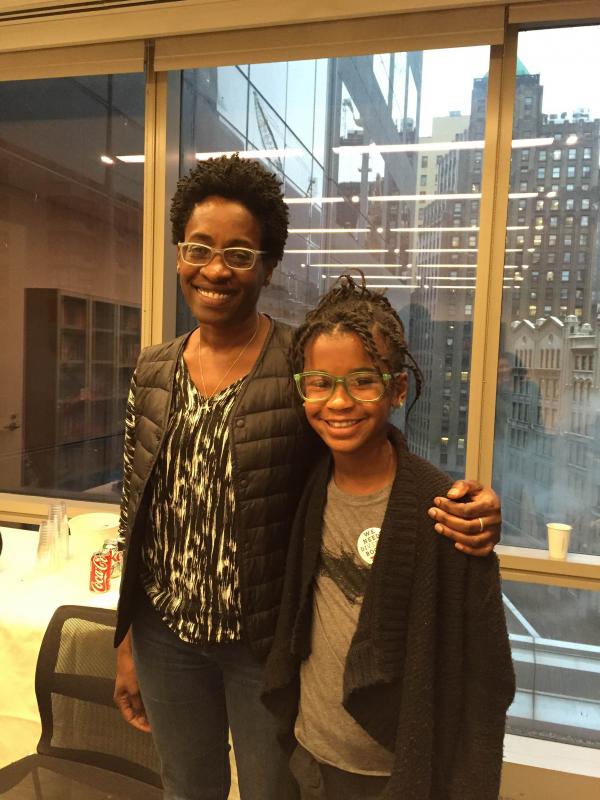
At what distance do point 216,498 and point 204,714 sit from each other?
0.43 meters

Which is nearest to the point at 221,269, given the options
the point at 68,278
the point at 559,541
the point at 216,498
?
the point at 216,498

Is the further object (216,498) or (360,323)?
(216,498)

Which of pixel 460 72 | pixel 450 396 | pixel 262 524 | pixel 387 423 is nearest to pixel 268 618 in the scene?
pixel 262 524

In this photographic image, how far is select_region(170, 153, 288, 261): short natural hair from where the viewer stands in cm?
105

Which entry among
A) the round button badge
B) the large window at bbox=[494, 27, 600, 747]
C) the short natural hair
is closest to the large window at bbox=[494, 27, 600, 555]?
the large window at bbox=[494, 27, 600, 747]

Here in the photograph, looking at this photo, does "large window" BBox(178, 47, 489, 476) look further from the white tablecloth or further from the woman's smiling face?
the white tablecloth

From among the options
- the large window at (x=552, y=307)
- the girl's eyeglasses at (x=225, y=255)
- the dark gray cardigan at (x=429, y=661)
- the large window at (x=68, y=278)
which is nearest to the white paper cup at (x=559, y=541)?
the large window at (x=552, y=307)

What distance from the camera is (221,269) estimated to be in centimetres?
103

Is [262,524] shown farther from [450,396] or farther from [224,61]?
[224,61]

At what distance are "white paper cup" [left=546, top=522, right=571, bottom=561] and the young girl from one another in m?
1.37

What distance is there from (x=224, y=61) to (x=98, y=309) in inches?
47.4

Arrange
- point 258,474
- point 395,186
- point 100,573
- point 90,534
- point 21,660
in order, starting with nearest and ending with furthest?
point 258,474
point 21,660
point 100,573
point 90,534
point 395,186

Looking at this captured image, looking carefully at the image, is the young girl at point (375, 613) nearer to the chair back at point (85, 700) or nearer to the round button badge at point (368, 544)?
the round button badge at point (368, 544)

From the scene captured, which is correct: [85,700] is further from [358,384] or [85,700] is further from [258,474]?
[358,384]
